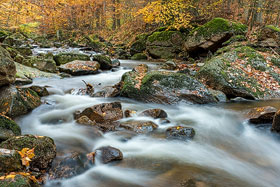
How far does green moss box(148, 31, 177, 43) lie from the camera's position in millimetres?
14438

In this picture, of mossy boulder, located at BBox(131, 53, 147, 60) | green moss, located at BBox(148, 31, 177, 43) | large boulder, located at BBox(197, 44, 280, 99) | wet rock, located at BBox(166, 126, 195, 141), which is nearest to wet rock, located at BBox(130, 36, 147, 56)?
mossy boulder, located at BBox(131, 53, 147, 60)

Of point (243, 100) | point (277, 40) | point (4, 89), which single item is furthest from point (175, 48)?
point (4, 89)

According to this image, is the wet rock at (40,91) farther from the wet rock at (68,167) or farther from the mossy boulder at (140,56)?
the mossy boulder at (140,56)

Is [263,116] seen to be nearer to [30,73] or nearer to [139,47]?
[30,73]

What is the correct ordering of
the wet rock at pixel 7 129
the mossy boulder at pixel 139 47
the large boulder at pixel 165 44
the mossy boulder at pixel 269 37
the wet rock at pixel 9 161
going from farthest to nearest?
1. the mossy boulder at pixel 139 47
2. the large boulder at pixel 165 44
3. the mossy boulder at pixel 269 37
4. the wet rock at pixel 7 129
5. the wet rock at pixel 9 161

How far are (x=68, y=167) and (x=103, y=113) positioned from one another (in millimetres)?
2094

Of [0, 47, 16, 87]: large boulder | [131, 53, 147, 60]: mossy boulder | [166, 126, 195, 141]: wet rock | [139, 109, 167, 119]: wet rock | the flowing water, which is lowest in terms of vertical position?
the flowing water

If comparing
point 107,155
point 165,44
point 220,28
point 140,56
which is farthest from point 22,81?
point 220,28

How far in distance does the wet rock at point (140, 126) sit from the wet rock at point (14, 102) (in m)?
2.47

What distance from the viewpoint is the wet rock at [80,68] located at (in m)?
9.79

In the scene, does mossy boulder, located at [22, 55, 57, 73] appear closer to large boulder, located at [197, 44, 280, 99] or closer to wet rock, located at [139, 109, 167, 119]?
wet rock, located at [139, 109, 167, 119]

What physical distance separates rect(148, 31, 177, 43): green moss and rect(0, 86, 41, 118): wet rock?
10.9 metres

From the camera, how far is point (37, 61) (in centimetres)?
989

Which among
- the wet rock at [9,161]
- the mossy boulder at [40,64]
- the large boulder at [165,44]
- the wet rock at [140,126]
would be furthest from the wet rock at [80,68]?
the wet rock at [9,161]
